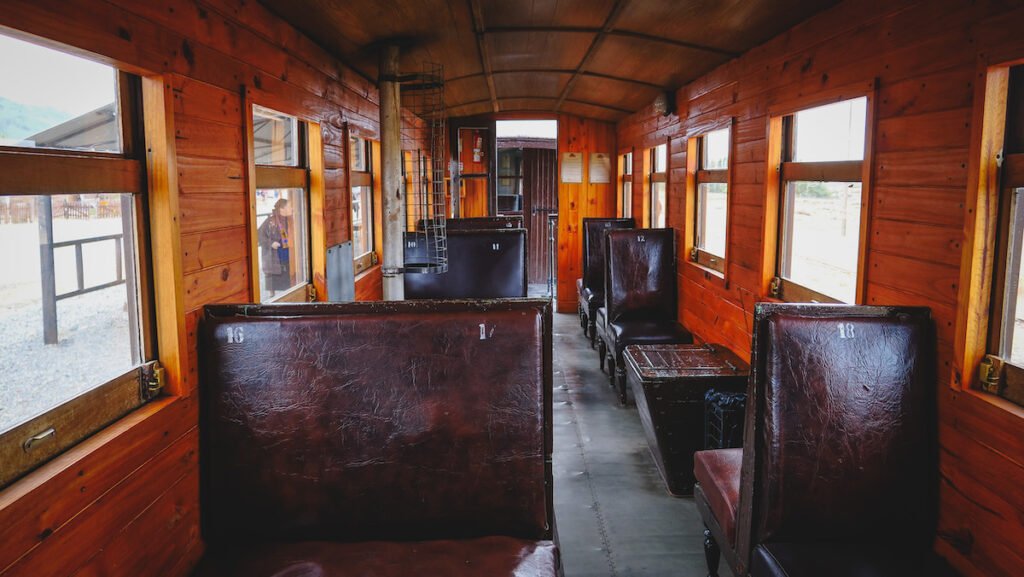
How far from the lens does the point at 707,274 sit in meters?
4.87

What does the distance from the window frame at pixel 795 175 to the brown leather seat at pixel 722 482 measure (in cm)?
88

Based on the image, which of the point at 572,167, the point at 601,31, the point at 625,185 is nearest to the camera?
the point at 601,31

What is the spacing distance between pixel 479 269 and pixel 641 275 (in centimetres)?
151

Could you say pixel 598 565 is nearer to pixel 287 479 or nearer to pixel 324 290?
pixel 287 479

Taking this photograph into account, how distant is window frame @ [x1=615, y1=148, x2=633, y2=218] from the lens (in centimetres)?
832

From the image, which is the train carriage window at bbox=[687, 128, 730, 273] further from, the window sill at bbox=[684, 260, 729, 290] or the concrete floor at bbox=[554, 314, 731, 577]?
the concrete floor at bbox=[554, 314, 731, 577]

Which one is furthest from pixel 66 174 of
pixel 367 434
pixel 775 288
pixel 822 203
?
pixel 775 288

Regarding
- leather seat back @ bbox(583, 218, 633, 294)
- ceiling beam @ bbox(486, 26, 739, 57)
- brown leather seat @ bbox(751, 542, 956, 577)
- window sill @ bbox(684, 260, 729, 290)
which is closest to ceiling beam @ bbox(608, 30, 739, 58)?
ceiling beam @ bbox(486, 26, 739, 57)

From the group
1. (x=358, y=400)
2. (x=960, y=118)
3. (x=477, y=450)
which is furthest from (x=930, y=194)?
(x=358, y=400)

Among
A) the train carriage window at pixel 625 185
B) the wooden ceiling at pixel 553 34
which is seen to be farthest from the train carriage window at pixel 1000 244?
the train carriage window at pixel 625 185

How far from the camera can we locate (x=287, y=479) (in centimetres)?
164

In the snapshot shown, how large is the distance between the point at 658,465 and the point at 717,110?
98.7 inches

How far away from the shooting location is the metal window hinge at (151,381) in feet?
6.39

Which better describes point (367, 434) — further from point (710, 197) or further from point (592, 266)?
point (592, 266)
